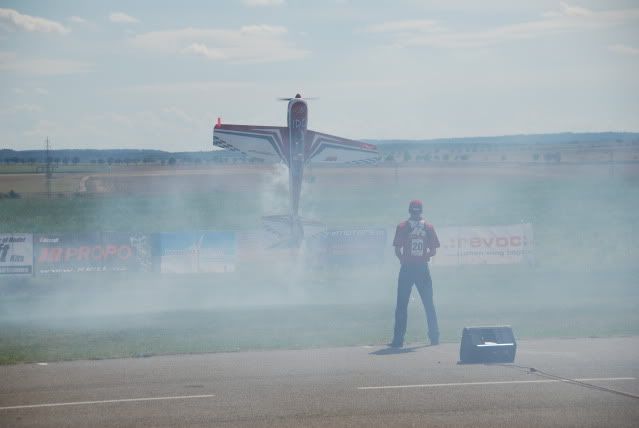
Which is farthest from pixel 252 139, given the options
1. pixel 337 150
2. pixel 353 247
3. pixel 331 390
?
pixel 331 390

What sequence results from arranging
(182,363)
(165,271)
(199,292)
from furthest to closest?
(165,271)
(199,292)
(182,363)

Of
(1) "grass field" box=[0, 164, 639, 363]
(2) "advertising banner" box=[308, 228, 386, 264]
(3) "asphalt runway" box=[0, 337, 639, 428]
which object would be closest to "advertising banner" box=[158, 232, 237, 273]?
(1) "grass field" box=[0, 164, 639, 363]

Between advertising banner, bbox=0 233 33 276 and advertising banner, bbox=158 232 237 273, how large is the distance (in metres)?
4.28

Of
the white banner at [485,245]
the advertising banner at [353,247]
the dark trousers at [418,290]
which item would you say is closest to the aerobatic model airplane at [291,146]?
the advertising banner at [353,247]

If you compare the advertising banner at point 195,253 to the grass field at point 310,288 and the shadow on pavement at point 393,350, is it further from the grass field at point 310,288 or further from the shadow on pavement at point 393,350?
the shadow on pavement at point 393,350

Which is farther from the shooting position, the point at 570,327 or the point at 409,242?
the point at 570,327

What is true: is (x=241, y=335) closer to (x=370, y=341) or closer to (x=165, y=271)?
(x=370, y=341)

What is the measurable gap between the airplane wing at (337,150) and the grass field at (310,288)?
3878 mm

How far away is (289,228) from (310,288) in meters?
4.89

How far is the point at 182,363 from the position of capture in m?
12.8

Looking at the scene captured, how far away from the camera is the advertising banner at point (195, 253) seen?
28797 millimetres

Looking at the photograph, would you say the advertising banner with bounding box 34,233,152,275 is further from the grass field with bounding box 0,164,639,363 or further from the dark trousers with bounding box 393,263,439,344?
the dark trousers with bounding box 393,263,439,344

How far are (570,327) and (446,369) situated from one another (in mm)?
5912

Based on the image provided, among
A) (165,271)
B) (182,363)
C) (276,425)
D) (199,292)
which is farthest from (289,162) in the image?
(276,425)
